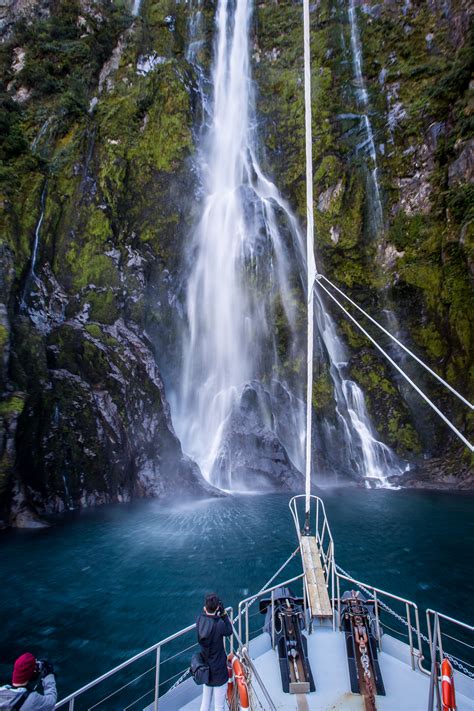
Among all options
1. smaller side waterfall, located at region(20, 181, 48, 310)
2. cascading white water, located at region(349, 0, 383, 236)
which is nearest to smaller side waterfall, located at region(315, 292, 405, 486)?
cascading white water, located at region(349, 0, 383, 236)

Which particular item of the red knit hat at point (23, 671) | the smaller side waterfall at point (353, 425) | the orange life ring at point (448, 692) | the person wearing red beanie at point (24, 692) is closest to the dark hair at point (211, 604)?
the person wearing red beanie at point (24, 692)

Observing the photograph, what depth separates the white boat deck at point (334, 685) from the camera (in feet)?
15.0

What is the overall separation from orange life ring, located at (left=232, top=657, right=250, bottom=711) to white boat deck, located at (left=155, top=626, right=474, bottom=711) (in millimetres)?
1031

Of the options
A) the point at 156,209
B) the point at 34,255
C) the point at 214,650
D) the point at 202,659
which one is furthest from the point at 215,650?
the point at 156,209

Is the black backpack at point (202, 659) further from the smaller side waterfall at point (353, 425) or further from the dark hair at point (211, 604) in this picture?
the smaller side waterfall at point (353, 425)

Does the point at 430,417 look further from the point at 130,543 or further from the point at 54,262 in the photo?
the point at 54,262

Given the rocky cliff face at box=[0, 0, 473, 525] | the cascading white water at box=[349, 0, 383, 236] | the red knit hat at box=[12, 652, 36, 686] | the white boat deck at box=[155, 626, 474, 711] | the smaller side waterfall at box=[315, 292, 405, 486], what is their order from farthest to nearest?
1. the cascading white water at box=[349, 0, 383, 236]
2. the smaller side waterfall at box=[315, 292, 405, 486]
3. the rocky cliff face at box=[0, 0, 473, 525]
4. the white boat deck at box=[155, 626, 474, 711]
5. the red knit hat at box=[12, 652, 36, 686]

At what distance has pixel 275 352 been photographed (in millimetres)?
25375

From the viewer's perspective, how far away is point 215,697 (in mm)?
4188

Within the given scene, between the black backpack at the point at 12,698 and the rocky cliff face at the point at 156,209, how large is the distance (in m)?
12.4

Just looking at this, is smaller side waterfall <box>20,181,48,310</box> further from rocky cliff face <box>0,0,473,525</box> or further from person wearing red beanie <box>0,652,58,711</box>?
person wearing red beanie <box>0,652,58,711</box>

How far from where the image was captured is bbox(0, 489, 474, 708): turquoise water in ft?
26.7

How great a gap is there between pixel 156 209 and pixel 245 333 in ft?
31.9

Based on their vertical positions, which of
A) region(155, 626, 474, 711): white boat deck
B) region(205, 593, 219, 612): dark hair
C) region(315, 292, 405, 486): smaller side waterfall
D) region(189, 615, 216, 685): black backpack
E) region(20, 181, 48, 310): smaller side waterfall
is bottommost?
region(155, 626, 474, 711): white boat deck
